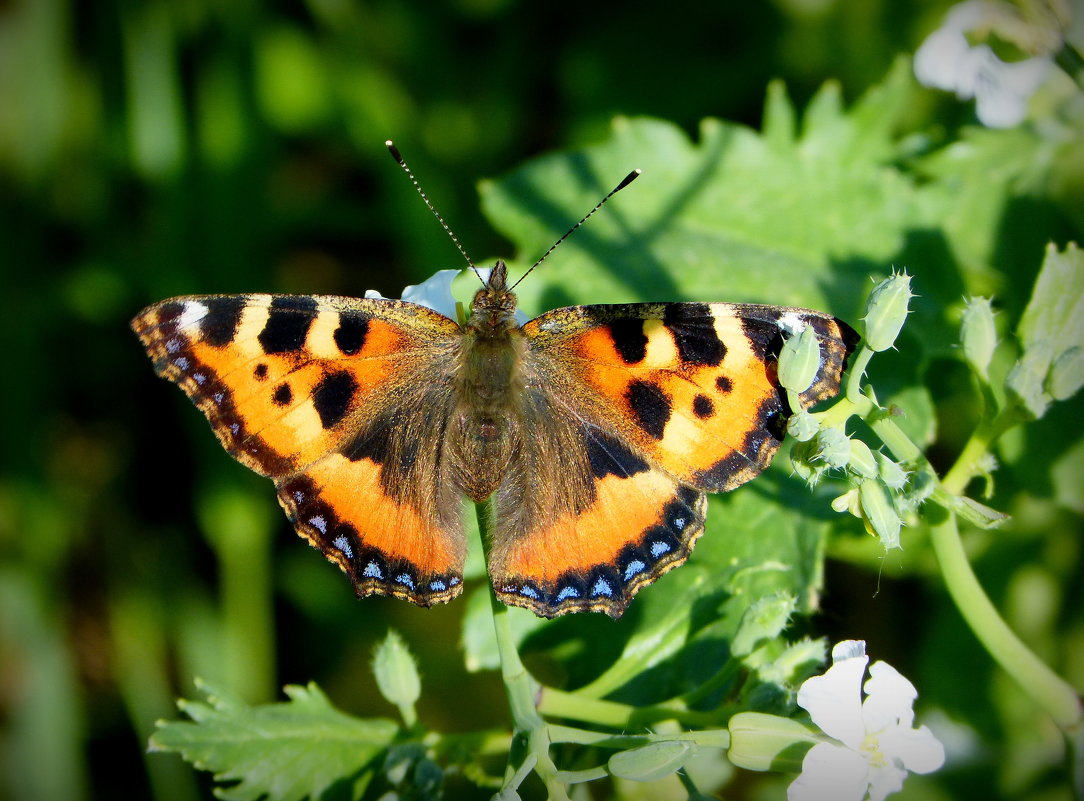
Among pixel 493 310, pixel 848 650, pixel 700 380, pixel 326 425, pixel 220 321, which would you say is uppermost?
pixel 220 321

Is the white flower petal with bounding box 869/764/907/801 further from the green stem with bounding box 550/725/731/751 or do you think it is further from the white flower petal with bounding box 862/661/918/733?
the green stem with bounding box 550/725/731/751

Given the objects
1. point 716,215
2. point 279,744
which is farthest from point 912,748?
point 716,215

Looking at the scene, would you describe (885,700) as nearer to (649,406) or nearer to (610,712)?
(610,712)

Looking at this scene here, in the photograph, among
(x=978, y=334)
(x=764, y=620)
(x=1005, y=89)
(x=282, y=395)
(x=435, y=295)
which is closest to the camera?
(x=764, y=620)

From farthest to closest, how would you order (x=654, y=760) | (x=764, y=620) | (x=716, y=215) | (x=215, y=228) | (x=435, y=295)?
(x=215, y=228) → (x=716, y=215) → (x=435, y=295) → (x=764, y=620) → (x=654, y=760)

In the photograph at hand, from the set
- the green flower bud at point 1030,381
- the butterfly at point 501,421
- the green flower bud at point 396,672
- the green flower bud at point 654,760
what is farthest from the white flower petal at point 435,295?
the green flower bud at point 1030,381

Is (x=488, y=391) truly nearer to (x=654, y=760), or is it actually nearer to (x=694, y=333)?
(x=694, y=333)

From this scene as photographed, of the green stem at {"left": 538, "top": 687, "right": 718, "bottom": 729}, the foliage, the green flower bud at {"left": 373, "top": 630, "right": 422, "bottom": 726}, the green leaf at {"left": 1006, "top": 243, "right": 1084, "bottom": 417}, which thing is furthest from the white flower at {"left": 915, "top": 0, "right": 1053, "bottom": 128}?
the green flower bud at {"left": 373, "top": 630, "right": 422, "bottom": 726}

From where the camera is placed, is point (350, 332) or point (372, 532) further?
point (350, 332)

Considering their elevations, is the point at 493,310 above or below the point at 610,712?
above
